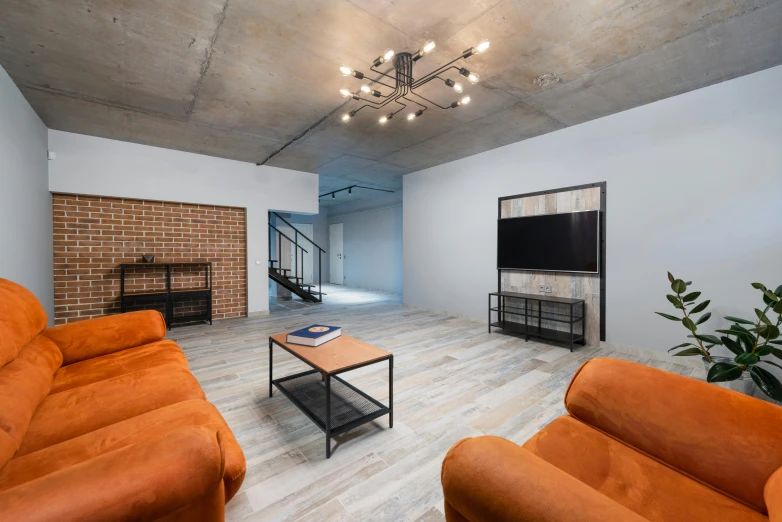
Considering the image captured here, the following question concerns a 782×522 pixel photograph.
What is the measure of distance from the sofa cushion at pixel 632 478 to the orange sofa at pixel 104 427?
1117 millimetres

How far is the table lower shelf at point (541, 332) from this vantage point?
399 centimetres

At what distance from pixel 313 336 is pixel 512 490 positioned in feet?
5.96

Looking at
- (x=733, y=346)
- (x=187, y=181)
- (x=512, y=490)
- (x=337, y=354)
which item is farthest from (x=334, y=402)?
(x=187, y=181)

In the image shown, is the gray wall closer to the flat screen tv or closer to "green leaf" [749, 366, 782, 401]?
the flat screen tv

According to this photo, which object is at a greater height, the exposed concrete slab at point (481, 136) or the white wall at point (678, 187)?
the exposed concrete slab at point (481, 136)

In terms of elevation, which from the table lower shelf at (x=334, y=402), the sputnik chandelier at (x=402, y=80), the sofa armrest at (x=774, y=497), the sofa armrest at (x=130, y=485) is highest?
the sputnik chandelier at (x=402, y=80)

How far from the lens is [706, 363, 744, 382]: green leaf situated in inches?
95.7

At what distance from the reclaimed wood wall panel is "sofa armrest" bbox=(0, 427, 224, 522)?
4.32 metres

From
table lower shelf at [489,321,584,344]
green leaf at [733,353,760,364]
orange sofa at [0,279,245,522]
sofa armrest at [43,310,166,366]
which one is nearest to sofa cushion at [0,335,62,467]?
orange sofa at [0,279,245,522]

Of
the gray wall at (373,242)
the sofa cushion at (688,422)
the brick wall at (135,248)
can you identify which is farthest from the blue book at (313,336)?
the gray wall at (373,242)

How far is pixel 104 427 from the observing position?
4.41 ft

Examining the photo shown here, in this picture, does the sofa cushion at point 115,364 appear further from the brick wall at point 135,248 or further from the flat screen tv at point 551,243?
the flat screen tv at point 551,243

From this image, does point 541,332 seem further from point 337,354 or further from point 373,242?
point 373,242

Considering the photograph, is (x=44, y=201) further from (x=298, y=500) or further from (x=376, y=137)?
(x=298, y=500)
